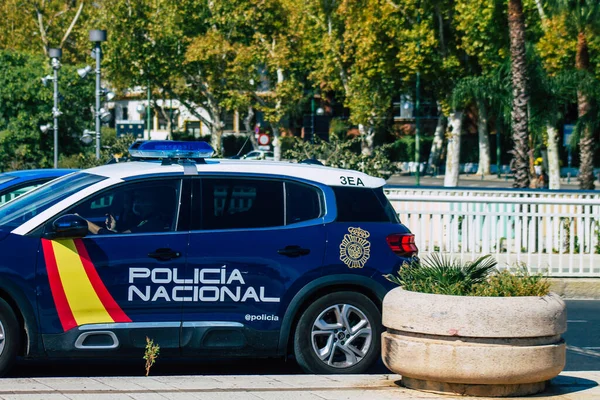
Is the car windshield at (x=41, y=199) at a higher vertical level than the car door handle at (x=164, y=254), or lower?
higher

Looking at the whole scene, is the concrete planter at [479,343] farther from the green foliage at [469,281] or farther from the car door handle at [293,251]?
the car door handle at [293,251]

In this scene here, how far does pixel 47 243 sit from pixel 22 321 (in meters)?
0.59

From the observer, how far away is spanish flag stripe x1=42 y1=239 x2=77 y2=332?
7.75 m

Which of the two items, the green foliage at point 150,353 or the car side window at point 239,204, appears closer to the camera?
the green foliage at point 150,353

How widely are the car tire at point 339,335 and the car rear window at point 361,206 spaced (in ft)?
2.05

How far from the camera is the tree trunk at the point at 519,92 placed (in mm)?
23844

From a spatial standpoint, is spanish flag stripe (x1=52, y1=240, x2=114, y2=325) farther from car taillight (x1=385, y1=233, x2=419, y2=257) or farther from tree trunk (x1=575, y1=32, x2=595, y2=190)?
tree trunk (x1=575, y1=32, x2=595, y2=190)

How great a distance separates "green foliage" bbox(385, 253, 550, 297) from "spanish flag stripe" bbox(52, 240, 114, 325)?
223cm

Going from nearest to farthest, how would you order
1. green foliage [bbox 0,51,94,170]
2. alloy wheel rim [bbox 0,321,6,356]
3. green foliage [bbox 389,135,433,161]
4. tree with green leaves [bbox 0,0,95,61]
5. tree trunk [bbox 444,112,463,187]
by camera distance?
alloy wheel rim [bbox 0,321,6,356] < green foliage [bbox 0,51,94,170] < tree trunk [bbox 444,112,463,187] < tree with green leaves [bbox 0,0,95,61] < green foliage [bbox 389,135,433,161]

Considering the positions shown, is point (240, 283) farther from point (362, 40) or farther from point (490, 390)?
point (362, 40)

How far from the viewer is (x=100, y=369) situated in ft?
29.0

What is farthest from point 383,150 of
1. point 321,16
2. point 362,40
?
point 321,16

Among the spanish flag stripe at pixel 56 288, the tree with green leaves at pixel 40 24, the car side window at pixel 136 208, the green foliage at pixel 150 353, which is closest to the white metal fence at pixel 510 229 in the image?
the car side window at pixel 136 208

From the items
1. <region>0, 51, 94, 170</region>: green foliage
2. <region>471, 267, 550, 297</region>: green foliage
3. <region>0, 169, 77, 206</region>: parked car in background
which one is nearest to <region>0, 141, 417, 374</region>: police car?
<region>471, 267, 550, 297</region>: green foliage
